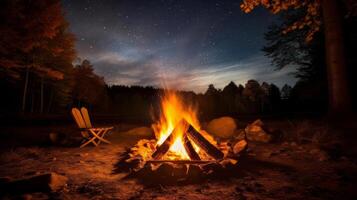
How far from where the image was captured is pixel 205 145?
205 inches

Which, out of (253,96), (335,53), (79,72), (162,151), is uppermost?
(79,72)

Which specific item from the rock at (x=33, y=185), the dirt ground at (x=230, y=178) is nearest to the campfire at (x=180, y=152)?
the dirt ground at (x=230, y=178)

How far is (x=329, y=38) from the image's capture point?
805cm

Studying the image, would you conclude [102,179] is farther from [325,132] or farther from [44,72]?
[44,72]

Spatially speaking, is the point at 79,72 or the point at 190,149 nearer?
the point at 190,149

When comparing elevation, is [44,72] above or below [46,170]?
above

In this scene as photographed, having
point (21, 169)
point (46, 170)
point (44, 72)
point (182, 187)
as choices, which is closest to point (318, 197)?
point (182, 187)

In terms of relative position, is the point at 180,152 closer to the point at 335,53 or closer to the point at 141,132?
the point at 141,132

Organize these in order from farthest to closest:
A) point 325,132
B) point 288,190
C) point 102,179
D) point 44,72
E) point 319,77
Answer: point 44,72, point 319,77, point 325,132, point 102,179, point 288,190

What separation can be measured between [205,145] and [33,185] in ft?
10.9

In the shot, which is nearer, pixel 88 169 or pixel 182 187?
pixel 182 187

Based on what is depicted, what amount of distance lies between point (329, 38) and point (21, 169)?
9.93m

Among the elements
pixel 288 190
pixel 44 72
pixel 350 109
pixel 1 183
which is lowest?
pixel 288 190

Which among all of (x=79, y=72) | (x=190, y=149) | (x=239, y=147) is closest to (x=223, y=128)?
(x=239, y=147)
